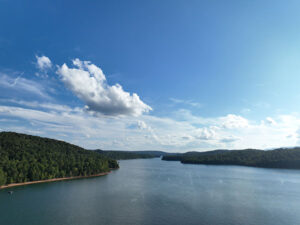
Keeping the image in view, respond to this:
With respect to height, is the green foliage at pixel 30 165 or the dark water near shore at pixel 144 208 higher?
the green foliage at pixel 30 165

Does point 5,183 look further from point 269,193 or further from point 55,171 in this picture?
point 269,193

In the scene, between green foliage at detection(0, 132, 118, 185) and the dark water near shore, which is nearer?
the dark water near shore

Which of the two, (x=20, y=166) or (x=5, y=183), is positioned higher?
(x=20, y=166)

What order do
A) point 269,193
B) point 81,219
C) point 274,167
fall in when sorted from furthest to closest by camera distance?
point 274,167 → point 269,193 → point 81,219

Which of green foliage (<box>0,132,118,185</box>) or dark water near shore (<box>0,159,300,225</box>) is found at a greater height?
green foliage (<box>0,132,118,185</box>)

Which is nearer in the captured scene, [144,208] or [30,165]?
[144,208]

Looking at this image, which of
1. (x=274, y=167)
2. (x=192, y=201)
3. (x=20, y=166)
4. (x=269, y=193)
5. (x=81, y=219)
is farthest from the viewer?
(x=274, y=167)

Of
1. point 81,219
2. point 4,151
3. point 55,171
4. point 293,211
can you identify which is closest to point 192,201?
point 293,211

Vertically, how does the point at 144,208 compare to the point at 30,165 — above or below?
below

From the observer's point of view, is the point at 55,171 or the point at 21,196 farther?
the point at 55,171

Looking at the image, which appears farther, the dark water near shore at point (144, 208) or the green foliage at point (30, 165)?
the green foliage at point (30, 165)

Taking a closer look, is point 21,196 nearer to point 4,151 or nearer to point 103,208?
point 103,208
